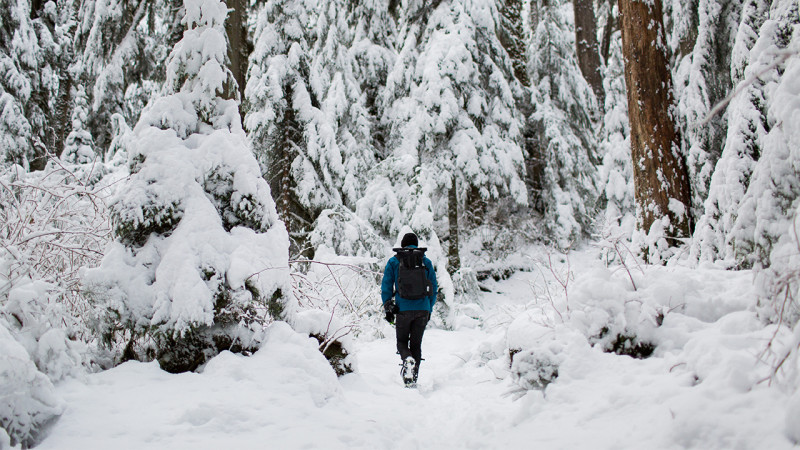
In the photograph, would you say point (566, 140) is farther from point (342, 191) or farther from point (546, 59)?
point (342, 191)

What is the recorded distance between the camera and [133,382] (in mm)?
3525

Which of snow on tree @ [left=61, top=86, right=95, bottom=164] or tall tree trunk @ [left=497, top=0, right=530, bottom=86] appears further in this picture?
tall tree trunk @ [left=497, top=0, right=530, bottom=86]

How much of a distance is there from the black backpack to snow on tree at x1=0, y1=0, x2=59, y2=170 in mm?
13435

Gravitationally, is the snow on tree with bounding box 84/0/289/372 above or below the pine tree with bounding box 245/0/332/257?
below

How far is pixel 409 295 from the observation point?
5754mm

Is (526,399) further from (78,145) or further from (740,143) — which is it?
(78,145)

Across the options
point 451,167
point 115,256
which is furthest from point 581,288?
point 451,167

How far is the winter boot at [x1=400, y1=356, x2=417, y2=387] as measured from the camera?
18.3 ft

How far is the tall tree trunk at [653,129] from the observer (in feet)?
21.6

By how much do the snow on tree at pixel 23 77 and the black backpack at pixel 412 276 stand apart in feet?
44.1

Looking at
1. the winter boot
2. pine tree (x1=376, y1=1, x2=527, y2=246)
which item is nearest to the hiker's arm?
the winter boot

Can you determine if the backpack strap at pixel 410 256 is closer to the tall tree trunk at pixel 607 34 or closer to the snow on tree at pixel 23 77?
the snow on tree at pixel 23 77

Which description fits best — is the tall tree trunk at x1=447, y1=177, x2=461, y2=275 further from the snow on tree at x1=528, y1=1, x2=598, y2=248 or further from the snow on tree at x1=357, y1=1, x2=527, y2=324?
the snow on tree at x1=528, y1=1, x2=598, y2=248

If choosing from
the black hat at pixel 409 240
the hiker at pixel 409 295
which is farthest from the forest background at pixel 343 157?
the black hat at pixel 409 240
